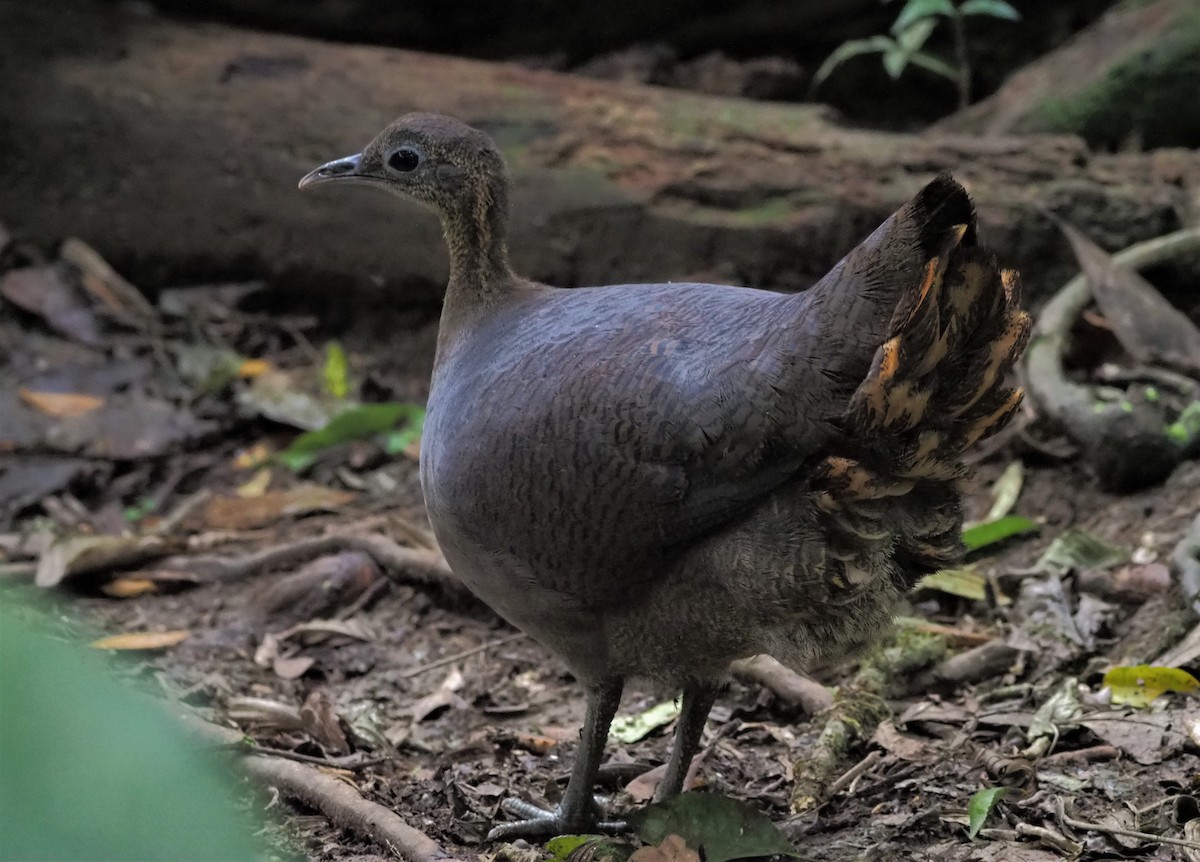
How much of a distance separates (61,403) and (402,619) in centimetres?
268

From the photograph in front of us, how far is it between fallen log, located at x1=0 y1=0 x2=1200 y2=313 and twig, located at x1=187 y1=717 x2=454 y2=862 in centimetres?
370

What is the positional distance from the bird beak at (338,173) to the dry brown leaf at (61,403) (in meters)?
3.07

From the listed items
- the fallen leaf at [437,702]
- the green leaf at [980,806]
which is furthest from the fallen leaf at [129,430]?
the green leaf at [980,806]

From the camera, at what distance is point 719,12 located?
8125 mm

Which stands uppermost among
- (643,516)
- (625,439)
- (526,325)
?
(526,325)

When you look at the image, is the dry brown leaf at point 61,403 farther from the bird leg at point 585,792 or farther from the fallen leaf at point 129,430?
the bird leg at point 585,792

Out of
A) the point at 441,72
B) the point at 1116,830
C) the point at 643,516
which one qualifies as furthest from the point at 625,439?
the point at 441,72

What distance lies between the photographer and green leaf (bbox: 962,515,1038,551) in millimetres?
4730

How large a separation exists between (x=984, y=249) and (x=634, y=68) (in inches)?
226

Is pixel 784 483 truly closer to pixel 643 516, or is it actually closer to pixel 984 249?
pixel 643 516

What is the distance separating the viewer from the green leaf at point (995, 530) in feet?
15.5

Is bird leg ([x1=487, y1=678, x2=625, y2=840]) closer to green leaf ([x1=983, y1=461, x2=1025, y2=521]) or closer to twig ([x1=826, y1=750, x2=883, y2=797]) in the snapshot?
twig ([x1=826, y1=750, x2=883, y2=797])

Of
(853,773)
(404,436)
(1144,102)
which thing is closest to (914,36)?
(1144,102)

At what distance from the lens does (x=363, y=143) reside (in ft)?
22.1
